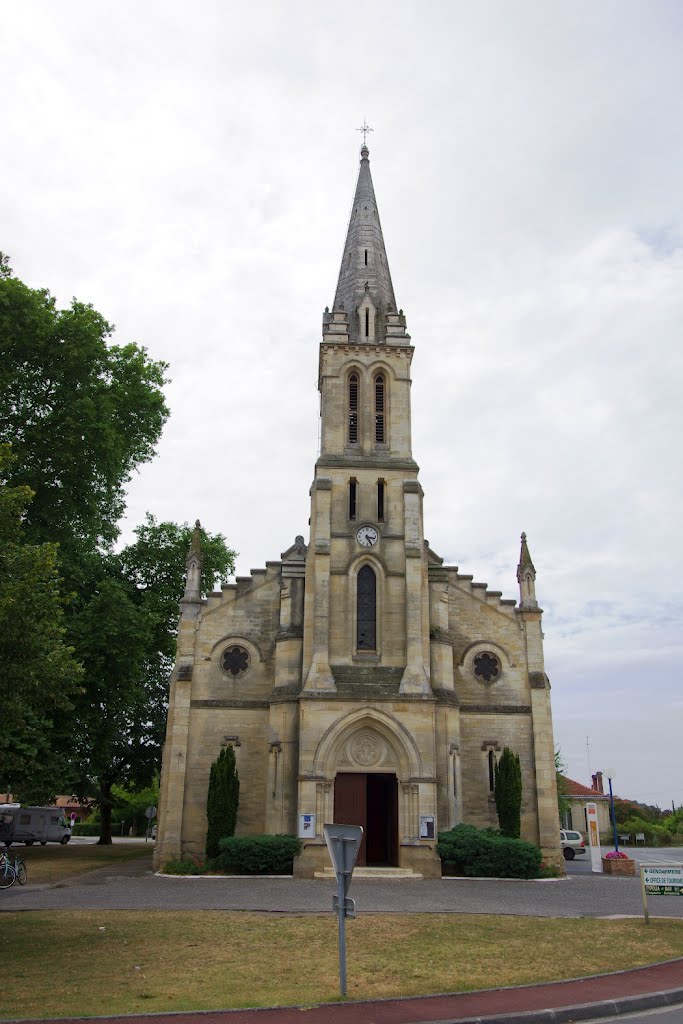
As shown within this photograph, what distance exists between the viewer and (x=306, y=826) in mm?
27547

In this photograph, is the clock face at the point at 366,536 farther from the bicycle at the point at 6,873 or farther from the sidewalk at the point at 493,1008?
the sidewalk at the point at 493,1008

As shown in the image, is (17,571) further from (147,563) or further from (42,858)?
(42,858)

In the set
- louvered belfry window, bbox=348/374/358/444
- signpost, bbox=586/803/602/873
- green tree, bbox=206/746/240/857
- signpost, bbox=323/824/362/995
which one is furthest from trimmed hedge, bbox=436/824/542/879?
signpost, bbox=323/824/362/995

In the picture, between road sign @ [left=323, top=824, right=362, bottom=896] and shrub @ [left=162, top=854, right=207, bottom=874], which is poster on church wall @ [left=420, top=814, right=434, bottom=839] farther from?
road sign @ [left=323, top=824, right=362, bottom=896]

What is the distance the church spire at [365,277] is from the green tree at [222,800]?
1789 cm

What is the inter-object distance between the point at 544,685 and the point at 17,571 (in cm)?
2218

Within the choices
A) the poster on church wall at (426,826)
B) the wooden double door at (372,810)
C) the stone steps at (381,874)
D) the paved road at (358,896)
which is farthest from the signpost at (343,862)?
the wooden double door at (372,810)

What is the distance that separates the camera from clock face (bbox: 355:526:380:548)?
31959 millimetres

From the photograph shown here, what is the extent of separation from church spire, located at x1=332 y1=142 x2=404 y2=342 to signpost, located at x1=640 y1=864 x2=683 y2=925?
24.4 metres

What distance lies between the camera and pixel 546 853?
29.8 metres

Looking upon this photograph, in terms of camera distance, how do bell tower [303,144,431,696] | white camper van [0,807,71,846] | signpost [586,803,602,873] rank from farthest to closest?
white camper van [0,807,71,846] → signpost [586,803,602,873] → bell tower [303,144,431,696]

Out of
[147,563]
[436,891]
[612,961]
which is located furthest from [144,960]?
[147,563]

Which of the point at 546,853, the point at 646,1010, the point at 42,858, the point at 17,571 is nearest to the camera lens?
the point at 646,1010

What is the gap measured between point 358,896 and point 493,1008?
12.1 metres
